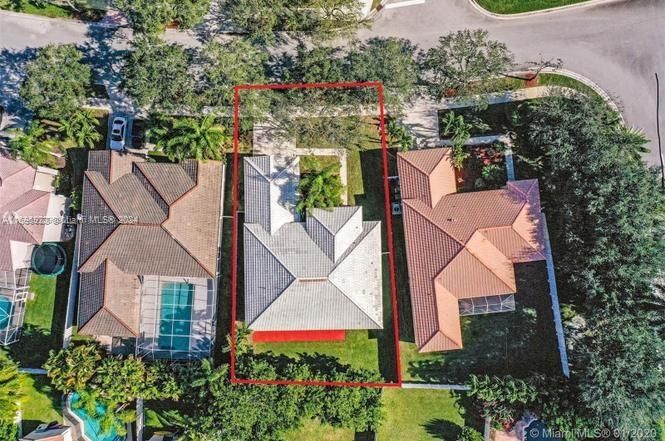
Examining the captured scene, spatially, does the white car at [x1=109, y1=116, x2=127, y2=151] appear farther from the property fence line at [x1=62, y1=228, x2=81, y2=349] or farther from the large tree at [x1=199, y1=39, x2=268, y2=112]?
the large tree at [x1=199, y1=39, x2=268, y2=112]

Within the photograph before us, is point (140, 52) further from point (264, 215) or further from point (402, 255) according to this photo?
point (402, 255)

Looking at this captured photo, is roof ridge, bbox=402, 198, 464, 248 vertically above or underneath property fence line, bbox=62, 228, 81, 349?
above

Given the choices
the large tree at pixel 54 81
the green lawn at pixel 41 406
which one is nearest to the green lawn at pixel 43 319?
the green lawn at pixel 41 406

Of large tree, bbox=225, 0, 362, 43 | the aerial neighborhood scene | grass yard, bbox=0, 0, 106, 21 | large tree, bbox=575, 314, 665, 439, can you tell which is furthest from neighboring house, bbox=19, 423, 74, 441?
large tree, bbox=575, 314, 665, 439

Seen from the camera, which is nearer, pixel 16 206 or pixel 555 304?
pixel 16 206

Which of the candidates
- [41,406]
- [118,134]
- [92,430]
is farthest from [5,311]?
[118,134]

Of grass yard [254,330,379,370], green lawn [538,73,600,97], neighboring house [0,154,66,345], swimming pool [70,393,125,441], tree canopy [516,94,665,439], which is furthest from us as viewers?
green lawn [538,73,600,97]

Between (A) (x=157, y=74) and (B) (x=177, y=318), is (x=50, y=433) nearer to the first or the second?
(B) (x=177, y=318)
